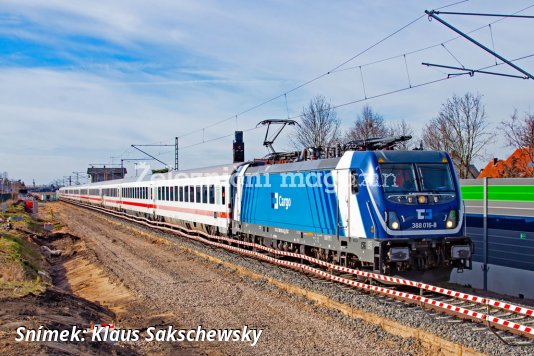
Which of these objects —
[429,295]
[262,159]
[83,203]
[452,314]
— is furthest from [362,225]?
[83,203]

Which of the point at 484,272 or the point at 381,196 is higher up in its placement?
the point at 381,196

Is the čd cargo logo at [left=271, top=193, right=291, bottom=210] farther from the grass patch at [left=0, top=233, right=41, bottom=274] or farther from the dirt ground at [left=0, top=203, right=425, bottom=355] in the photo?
the grass patch at [left=0, top=233, right=41, bottom=274]

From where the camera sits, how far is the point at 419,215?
11.7 m

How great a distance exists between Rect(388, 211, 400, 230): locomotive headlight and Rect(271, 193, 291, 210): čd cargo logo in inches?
180

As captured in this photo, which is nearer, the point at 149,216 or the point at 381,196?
the point at 381,196

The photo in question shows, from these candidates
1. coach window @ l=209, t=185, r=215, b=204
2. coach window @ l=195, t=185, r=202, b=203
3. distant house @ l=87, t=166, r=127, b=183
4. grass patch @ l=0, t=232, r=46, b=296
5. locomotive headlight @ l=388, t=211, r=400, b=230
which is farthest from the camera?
distant house @ l=87, t=166, r=127, b=183

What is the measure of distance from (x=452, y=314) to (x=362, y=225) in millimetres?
2867

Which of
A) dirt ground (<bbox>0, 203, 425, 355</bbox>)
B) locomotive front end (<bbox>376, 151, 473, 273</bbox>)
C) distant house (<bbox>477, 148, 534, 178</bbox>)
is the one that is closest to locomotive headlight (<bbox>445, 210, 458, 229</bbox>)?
locomotive front end (<bbox>376, 151, 473, 273</bbox>)

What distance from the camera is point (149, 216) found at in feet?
120

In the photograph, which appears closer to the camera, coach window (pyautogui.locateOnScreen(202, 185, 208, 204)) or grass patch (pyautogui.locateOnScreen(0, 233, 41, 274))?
grass patch (pyautogui.locateOnScreen(0, 233, 41, 274))

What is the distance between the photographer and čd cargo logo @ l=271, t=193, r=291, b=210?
619 inches

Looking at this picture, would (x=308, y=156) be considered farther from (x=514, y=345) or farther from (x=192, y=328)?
(x=514, y=345)

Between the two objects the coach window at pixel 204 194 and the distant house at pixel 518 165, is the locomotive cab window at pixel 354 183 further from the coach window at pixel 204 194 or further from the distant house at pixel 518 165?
the distant house at pixel 518 165

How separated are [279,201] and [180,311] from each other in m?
5.84
